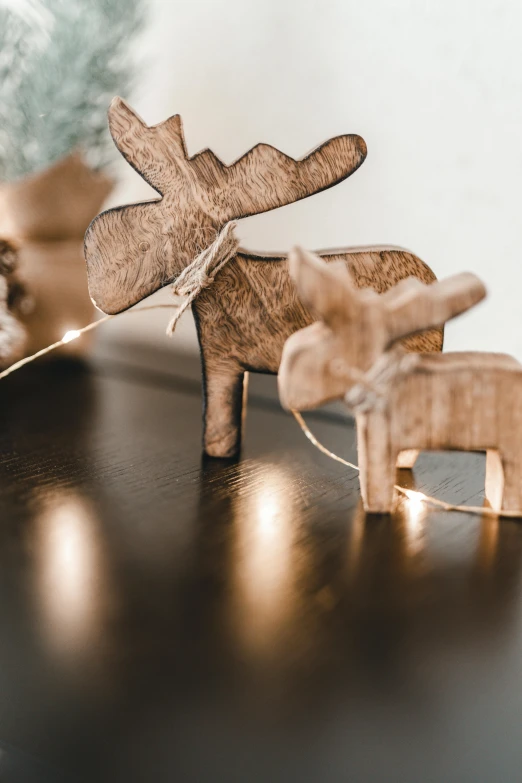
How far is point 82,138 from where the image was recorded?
87 centimetres

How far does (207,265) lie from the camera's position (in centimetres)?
55

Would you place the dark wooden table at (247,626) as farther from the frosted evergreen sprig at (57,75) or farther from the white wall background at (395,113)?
→ the frosted evergreen sprig at (57,75)

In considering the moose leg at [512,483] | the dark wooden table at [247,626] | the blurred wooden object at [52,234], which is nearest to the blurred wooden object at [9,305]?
the blurred wooden object at [52,234]

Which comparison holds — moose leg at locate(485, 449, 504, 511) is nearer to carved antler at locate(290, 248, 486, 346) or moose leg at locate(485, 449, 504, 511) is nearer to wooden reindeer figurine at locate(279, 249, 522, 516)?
wooden reindeer figurine at locate(279, 249, 522, 516)

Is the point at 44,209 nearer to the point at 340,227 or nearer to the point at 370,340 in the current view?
the point at 340,227

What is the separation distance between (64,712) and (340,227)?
68cm

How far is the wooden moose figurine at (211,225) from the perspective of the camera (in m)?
0.56

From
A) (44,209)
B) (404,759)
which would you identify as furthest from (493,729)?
(44,209)

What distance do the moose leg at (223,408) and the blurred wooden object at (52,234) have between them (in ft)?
1.17

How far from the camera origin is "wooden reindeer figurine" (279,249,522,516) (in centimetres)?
44

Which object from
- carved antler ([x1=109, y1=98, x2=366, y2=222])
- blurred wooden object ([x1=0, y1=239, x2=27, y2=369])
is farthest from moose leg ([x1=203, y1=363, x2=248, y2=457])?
blurred wooden object ([x1=0, y1=239, x2=27, y2=369])

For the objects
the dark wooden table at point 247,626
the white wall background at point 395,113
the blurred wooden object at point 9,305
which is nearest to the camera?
the dark wooden table at point 247,626

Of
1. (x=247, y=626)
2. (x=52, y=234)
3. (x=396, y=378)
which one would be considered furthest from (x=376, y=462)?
(x=52, y=234)

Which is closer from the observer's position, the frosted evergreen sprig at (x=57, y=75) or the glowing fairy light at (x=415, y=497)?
the glowing fairy light at (x=415, y=497)
